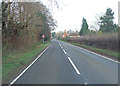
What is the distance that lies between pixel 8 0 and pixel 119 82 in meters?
14.0

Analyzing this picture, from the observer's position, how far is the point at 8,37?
16.5 meters

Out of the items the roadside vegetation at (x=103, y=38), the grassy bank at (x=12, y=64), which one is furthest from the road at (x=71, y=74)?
the roadside vegetation at (x=103, y=38)

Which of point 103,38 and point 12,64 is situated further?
point 103,38

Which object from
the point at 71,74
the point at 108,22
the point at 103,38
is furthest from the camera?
the point at 108,22

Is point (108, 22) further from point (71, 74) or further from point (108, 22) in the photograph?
point (71, 74)

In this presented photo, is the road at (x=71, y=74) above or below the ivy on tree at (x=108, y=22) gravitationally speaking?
below

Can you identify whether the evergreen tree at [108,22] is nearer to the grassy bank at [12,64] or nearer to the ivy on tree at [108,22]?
the ivy on tree at [108,22]

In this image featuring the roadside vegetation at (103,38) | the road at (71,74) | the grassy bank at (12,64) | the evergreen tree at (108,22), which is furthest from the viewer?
the evergreen tree at (108,22)

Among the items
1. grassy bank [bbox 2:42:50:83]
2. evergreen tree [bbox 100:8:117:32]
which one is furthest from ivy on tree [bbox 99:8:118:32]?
grassy bank [bbox 2:42:50:83]

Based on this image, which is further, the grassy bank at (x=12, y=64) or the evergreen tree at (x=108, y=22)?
the evergreen tree at (x=108, y=22)

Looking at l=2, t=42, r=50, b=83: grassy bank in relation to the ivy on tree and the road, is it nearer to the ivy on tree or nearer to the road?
the road

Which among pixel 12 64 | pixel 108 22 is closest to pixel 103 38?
pixel 12 64

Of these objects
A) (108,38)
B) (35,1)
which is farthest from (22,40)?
(108,38)

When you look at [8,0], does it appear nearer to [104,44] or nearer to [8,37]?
[8,37]
